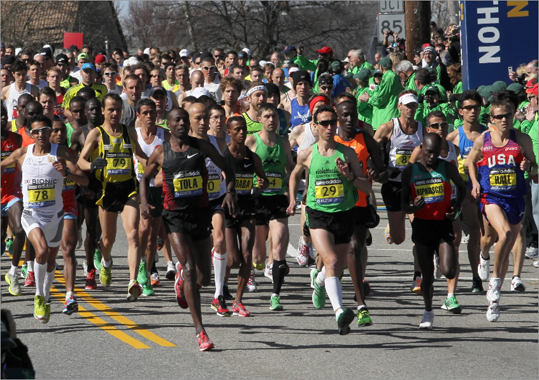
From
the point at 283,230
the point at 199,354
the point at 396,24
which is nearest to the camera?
the point at 199,354

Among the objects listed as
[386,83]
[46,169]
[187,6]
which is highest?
[187,6]

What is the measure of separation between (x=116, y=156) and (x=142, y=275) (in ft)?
4.45

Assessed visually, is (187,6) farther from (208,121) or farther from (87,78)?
(208,121)

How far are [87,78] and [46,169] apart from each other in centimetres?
646

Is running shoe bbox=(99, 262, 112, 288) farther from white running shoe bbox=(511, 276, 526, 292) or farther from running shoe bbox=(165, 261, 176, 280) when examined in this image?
white running shoe bbox=(511, 276, 526, 292)

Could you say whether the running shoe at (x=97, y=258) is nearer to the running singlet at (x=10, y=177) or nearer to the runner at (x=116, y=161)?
the running singlet at (x=10, y=177)

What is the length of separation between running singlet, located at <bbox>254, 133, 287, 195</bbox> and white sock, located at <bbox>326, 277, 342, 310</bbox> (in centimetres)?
205

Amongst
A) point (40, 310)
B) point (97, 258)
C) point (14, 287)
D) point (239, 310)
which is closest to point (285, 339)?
point (239, 310)

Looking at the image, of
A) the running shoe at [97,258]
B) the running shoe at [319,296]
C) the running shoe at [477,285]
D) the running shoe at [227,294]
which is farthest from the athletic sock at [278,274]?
the running shoe at [97,258]

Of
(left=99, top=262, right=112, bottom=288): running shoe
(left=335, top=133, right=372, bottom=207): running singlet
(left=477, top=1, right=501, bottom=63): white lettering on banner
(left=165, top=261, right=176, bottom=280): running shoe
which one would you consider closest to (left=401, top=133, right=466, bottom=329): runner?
(left=335, top=133, right=372, bottom=207): running singlet

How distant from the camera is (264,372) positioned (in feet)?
26.7

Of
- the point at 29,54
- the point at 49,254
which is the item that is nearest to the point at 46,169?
the point at 49,254

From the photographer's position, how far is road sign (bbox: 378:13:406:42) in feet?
87.9

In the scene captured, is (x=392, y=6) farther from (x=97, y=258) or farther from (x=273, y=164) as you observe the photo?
(x=273, y=164)
